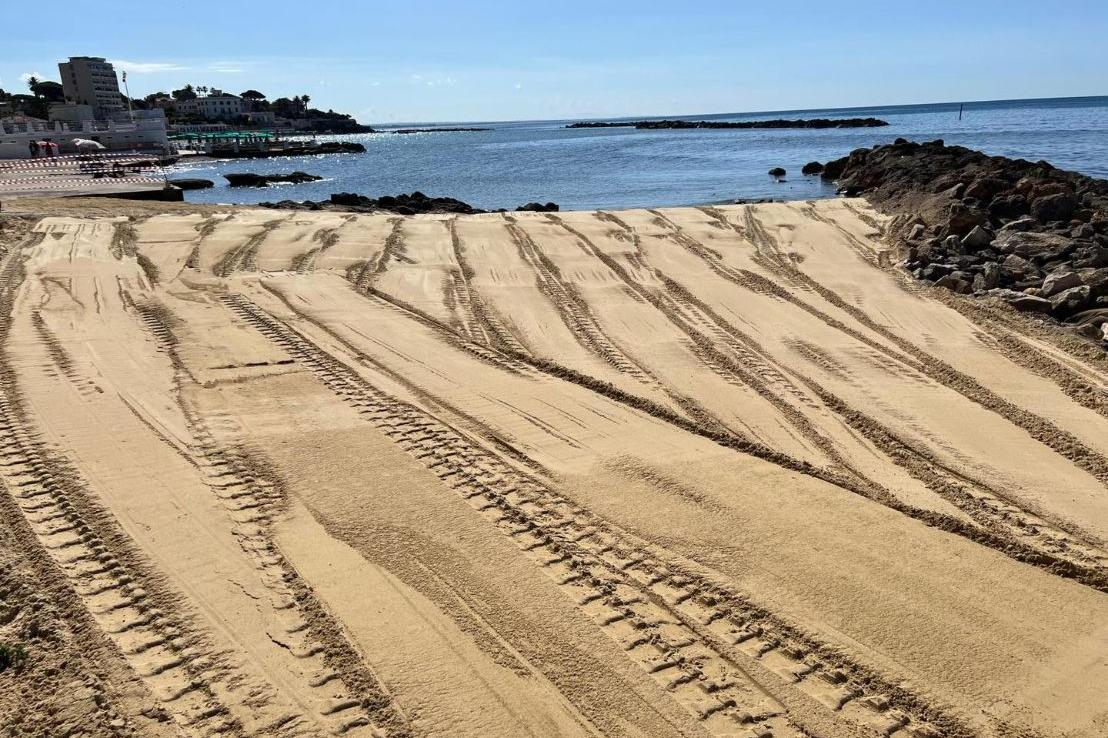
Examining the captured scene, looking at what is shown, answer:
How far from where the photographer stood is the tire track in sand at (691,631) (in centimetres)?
316

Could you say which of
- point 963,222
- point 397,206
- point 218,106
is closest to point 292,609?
point 963,222

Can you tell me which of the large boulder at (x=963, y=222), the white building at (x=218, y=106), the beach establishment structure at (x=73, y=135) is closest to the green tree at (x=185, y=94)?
the white building at (x=218, y=106)

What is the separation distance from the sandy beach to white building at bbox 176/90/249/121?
145705 millimetres

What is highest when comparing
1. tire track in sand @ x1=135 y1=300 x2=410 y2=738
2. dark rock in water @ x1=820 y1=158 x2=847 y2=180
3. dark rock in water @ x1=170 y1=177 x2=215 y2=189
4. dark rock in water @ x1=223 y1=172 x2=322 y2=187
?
dark rock in water @ x1=223 y1=172 x2=322 y2=187

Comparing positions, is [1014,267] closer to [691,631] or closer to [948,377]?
[948,377]

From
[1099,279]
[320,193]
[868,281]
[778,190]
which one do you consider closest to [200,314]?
[868,281]

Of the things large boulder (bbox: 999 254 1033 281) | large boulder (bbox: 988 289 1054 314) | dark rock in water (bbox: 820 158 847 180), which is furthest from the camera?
dark rock in water (bbox: 820 158 847 180)

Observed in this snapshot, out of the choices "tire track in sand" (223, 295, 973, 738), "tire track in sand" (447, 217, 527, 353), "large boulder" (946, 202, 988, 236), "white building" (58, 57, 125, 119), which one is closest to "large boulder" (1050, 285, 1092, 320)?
"large boulder" (946, 202, 988, 236)

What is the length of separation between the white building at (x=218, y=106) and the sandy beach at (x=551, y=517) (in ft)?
478

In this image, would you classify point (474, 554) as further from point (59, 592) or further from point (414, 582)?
point (59, 592)

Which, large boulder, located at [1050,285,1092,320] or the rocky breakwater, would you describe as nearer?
large boulder, located at [1050,285,1092,320]

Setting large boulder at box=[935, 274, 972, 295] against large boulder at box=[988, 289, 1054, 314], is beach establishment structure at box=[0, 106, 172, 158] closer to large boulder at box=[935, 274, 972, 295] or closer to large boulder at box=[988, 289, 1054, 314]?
large boulder at box=[935, 274, 972, 295]

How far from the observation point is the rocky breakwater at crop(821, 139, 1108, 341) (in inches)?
370

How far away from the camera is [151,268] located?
11.1m
